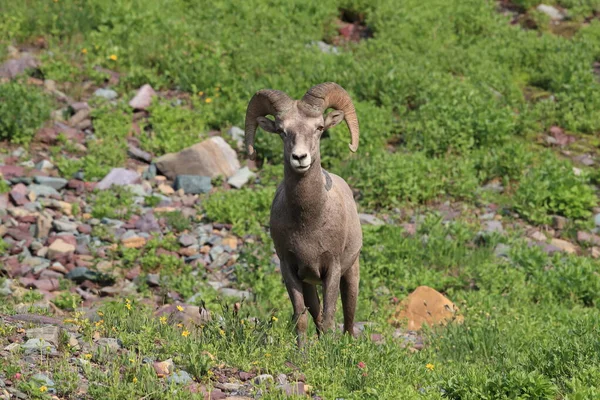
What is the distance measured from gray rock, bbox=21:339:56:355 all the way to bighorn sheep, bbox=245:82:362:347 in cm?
220

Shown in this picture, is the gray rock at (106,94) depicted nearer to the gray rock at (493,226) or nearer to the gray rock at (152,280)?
the gray rock at (152,280)

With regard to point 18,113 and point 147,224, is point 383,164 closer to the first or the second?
point 147,224

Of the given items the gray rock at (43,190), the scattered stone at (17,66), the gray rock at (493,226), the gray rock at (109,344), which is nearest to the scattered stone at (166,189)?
the gray rock at (43,190)

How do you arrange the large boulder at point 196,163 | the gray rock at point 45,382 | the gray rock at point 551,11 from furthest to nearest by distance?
1. the gray rock at point 551,11
2. the large boulder at point 196,163
3. the gray rock at point 45,382

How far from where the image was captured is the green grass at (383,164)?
7.80 metres

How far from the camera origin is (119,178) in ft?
46.7

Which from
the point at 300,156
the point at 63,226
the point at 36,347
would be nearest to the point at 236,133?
the point at 63,226

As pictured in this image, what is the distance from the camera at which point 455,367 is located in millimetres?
8617

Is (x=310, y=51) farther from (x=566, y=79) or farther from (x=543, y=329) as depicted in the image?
(x=543, y=329)

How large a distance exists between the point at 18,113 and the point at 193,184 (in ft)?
9.72

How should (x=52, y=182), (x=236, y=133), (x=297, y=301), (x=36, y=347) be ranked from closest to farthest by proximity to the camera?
(x=36, y=347) < (x=297, y=301) < (x=52, y=182) < (x=236, y=133)

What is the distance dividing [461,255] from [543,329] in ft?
8.16

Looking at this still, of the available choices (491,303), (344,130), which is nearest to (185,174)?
(344,130)

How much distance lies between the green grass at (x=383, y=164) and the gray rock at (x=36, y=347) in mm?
358
